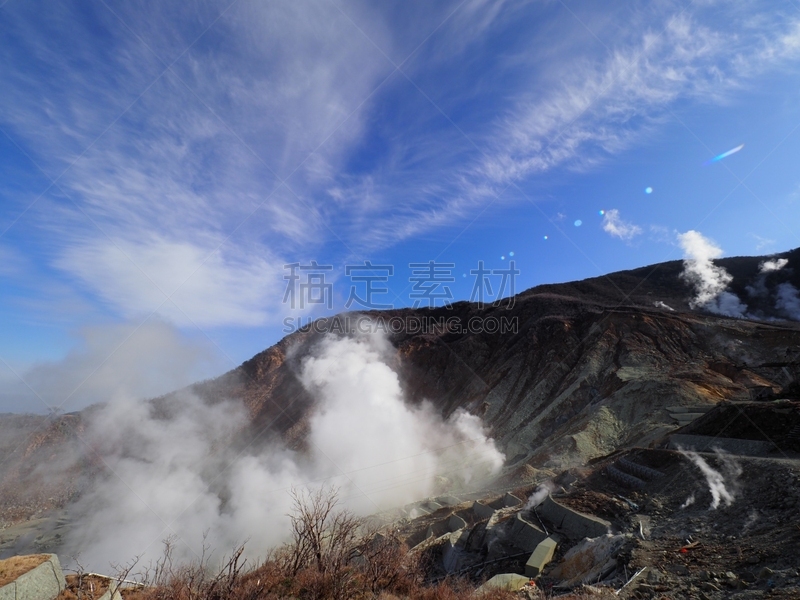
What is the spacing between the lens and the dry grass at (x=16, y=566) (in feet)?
17.7

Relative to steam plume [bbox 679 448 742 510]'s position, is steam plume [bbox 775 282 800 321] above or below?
above

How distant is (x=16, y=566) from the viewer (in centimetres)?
564

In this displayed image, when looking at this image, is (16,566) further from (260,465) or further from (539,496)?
(260,465)

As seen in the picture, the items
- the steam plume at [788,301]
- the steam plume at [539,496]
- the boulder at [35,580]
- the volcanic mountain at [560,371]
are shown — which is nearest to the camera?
the boulder at [35,580]

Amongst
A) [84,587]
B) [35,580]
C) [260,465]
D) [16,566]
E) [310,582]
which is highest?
[16,566]

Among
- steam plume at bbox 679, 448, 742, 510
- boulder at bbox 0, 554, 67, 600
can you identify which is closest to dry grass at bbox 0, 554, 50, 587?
boulder at bbox 0, 554, 67, 600

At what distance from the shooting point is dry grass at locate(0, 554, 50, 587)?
5387 millimetres

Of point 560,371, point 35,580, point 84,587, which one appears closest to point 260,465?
point 560,371

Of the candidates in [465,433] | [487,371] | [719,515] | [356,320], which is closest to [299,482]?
[465,433]

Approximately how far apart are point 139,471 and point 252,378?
18.7 m

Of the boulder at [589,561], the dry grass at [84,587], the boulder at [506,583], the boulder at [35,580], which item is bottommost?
the boulder at [506,583]

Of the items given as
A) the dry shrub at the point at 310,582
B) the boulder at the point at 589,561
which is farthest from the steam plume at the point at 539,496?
the dry shrub at the point at 310,582

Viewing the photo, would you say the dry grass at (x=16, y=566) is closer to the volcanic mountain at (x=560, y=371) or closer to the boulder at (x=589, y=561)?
the boulder at (x=589, y=561)

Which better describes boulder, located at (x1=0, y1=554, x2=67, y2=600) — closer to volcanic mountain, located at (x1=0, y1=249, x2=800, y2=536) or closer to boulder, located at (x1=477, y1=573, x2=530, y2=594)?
boulder, located at (x1=477, y1=573, x2=530, y2=594)
